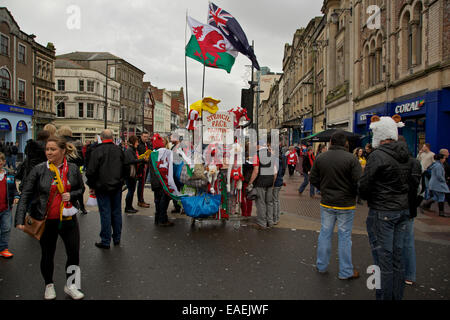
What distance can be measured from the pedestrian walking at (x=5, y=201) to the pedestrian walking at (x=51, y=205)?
152 cm

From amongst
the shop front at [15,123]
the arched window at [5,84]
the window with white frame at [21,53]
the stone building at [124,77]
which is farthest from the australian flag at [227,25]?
the stone building at [124,77]

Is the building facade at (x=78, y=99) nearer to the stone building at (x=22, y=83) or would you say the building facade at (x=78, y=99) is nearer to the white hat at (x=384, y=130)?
the stone building at (x=22, y=83)

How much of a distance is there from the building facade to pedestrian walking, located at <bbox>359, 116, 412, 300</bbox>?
54.4 meters

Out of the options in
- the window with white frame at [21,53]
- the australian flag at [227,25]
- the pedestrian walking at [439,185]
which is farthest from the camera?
the window with white frame at [21,53]

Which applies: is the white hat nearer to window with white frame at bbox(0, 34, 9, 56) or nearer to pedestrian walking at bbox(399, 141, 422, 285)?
pedestrian walking at bbox(399, 141, 422, 285)

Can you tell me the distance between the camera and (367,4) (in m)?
20.7

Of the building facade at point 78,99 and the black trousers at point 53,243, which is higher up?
the building facade at point 78,99

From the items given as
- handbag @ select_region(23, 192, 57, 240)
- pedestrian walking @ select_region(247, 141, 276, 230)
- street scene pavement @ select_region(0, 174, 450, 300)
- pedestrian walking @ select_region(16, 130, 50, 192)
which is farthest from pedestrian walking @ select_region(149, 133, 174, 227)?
handbag @ select_region(23, 192, 57, 240)

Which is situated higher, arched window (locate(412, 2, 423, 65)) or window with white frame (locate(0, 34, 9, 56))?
window with white frame (locate(0, 34, 9, 56))

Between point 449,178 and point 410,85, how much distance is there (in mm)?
7015

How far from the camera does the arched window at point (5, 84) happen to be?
32594 millimetres

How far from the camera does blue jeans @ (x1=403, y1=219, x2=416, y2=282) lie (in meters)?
4.04
